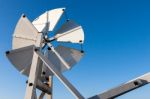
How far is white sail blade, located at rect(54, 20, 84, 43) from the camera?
19.9 meters

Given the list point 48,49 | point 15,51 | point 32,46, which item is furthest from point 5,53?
point 48,49

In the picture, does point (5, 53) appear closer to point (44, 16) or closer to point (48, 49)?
point (48, 49)

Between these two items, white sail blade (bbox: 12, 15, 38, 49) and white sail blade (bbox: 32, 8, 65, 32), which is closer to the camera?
white sail blade (bbox: 12, 15, 38, 49)

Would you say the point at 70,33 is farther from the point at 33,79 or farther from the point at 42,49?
the point at 33,79

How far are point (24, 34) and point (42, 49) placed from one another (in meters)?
2.05

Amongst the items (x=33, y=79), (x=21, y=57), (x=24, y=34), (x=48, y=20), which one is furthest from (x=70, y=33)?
(x=33, y=79)

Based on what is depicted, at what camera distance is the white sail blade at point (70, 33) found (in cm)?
1989

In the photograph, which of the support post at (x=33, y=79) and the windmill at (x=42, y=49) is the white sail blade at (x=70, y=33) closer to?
the windmill at (x=42, y=49)

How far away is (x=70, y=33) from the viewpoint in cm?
2039

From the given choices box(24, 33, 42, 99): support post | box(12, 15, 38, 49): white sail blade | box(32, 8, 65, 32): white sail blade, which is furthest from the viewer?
box(32, 8, 65, 32): white sail blade

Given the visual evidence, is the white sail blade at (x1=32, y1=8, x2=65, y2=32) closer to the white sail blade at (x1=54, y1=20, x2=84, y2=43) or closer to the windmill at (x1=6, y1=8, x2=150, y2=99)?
the windmill at (x1=6, y1=8, x2=150, y2=99)

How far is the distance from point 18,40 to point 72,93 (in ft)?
25.5

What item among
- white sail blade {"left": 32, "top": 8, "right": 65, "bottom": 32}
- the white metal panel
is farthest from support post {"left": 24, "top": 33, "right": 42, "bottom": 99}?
white sail blade {"left": 32, "top": 8, "right": 65, "bottom": 32}

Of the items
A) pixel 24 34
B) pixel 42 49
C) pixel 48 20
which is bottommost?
pixel 42 49
